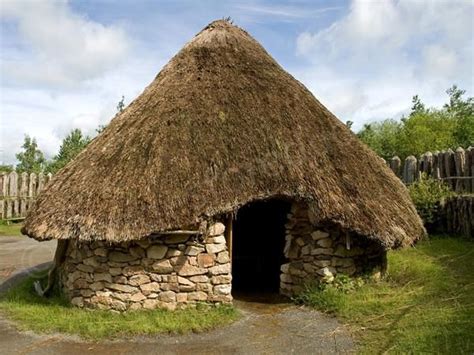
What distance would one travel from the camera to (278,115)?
9.57 meters

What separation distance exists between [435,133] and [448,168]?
785 inches

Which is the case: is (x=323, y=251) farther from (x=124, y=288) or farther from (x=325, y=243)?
(x=124, y=288)

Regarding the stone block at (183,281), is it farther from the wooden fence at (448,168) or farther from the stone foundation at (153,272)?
the wooden fence at (448,168)

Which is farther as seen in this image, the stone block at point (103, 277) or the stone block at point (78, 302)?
the stone block at point (78, 302)

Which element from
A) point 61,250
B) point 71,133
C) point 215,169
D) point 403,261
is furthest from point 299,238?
point 71,133

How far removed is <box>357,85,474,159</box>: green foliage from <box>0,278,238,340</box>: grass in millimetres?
26546

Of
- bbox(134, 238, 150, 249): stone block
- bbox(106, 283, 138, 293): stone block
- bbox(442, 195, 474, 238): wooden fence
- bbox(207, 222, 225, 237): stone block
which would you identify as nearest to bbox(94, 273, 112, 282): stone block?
bbox(106, 283, 138, 293): stone block

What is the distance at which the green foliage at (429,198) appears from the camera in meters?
14.7

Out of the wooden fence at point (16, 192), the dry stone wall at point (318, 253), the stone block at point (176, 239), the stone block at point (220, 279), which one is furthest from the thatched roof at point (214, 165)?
the wooden fence at point (16, 192)

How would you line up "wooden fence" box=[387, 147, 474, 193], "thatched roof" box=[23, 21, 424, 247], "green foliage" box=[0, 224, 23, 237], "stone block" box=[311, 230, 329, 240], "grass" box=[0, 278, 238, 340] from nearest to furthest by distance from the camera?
"grass" box=[0, 278, 238, 340] < "thatched roof" box=[23, 21, 424, 247] < "stone block" box=[311, 230, 329, 240] < "wooden fence" box=[387, 147, 474, 193] < "green foliage" box=[0, 224, 23, 237]

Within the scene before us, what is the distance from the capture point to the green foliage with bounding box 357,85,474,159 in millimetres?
33562

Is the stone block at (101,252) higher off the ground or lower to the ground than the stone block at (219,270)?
higher

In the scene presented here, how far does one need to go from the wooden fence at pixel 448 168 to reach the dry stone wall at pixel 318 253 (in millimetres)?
6986

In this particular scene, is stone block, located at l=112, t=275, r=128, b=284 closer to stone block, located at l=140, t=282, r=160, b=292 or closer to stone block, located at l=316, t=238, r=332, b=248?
stone block, located at l=140, t=282, r=160, b=292
